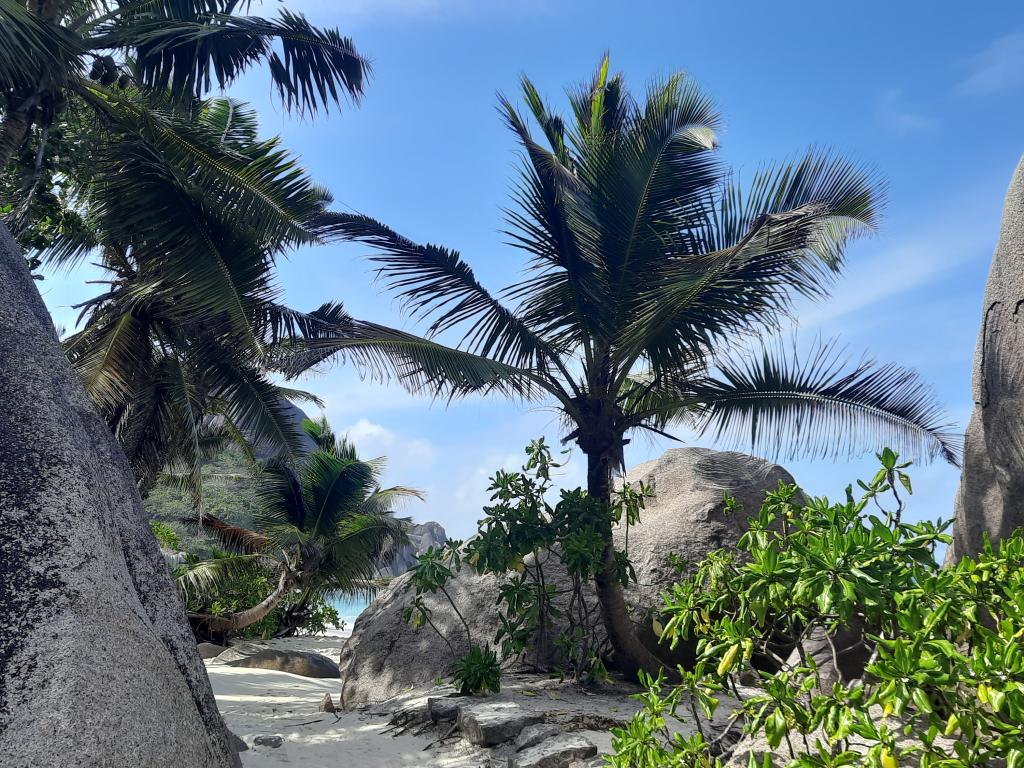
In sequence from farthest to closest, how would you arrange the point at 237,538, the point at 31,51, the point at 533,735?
the point at 237,538, the point at 31,51, the point at 533,735

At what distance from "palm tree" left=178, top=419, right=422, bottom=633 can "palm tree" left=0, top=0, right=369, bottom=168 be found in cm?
862

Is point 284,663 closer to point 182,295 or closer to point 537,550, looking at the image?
point 182,295

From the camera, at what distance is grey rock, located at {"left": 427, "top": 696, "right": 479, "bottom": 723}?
21.6 feet

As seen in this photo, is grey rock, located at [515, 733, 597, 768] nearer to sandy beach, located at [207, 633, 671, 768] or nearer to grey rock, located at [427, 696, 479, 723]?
sandy beach, located at [207, 633, 671, 768]

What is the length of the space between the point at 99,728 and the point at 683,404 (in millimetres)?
6171

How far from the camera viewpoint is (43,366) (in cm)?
400

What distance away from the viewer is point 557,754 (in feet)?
17.6

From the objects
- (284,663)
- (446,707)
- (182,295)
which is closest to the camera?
(446,707)

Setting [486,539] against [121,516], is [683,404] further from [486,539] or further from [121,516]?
[121,516]

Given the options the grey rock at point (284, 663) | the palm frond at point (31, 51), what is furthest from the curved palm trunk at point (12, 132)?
the grey rock at point (284, 663)

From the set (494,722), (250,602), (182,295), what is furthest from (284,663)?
(494,722)

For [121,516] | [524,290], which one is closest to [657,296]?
[524,290]

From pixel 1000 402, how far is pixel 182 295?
8612 mm

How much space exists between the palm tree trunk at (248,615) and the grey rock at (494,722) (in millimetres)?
10494
